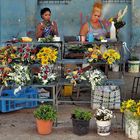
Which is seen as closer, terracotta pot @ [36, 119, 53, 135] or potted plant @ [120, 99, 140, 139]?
potted plant @ [120, 99, 140, 139]

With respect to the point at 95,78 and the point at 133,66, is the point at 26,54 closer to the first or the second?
the point at 95,78

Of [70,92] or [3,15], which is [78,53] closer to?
[70,92]

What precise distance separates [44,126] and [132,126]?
4.15ft

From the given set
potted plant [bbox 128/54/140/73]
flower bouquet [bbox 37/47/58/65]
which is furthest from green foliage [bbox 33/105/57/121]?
potted plant [bbox 128/54/140/73]

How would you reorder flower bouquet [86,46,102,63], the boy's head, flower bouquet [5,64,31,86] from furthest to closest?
1. the boy's head
2. flower bouquet [86,46,102,63]
3. flower bouquet [5,64,31,86]

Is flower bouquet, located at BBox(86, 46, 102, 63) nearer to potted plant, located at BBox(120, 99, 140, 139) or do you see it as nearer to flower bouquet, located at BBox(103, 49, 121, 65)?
flower bouquet, located at BBox(103, 49, 121, 65)

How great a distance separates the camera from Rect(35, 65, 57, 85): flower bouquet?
5871 millimetres

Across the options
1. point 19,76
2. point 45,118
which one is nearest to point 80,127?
point 45,118

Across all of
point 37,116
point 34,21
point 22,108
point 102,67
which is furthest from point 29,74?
point 34,21

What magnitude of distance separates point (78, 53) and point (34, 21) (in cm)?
356

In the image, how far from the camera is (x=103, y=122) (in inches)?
217

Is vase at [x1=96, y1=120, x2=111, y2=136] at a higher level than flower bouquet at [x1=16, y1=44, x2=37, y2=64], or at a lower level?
lower


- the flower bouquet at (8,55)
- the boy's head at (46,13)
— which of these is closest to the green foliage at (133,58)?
the boy's head at (46,13)

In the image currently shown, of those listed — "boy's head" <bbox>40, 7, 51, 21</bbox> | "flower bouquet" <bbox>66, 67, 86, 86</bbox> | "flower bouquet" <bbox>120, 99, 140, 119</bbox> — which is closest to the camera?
"flower bouquet" <bbox>120, 99, 140, 119</bbox>
